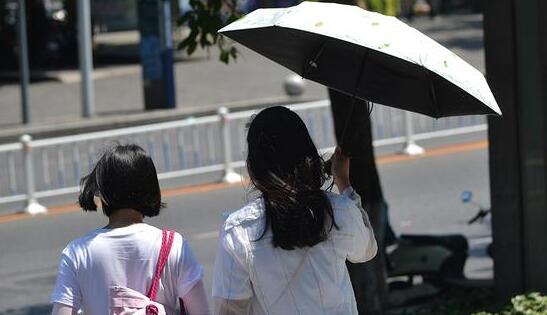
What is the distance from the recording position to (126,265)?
3.45m

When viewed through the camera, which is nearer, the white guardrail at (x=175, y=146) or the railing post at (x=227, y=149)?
the white guardrail at (x=175, y=146)

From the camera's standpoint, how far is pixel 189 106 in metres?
21.3

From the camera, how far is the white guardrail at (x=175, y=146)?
13.6m

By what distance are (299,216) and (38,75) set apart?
24.2 m

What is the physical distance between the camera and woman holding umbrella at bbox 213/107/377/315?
3291 mm

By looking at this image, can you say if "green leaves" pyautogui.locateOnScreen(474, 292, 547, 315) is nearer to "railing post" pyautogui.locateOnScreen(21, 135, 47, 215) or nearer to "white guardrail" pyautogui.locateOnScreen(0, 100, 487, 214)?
"white guardrail" pyautogui.locateOnScreen(0, 100, 487, 214)

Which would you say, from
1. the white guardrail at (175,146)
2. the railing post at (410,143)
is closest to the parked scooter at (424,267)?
the white guardrail at (175,146)

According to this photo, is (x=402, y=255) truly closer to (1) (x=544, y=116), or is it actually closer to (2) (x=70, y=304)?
(1) (x=544, y=116)

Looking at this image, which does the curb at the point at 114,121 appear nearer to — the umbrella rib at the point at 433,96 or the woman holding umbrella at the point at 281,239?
the umbrella rib at the point at 433,96

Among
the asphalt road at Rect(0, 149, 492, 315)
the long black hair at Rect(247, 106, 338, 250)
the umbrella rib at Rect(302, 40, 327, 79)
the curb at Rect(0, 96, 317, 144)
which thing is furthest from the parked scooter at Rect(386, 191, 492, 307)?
the curb at Rect(0, 96, 317, 144)

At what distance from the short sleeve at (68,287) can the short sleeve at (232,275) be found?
44 centimetres

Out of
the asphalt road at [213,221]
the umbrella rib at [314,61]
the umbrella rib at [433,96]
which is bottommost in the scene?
the asphalt road at [213,221]

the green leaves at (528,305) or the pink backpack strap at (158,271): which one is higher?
the pink backpack strap at (158,271)

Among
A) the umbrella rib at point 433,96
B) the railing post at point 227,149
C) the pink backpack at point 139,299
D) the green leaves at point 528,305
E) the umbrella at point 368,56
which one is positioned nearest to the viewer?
the pink backpack at point 139,299
